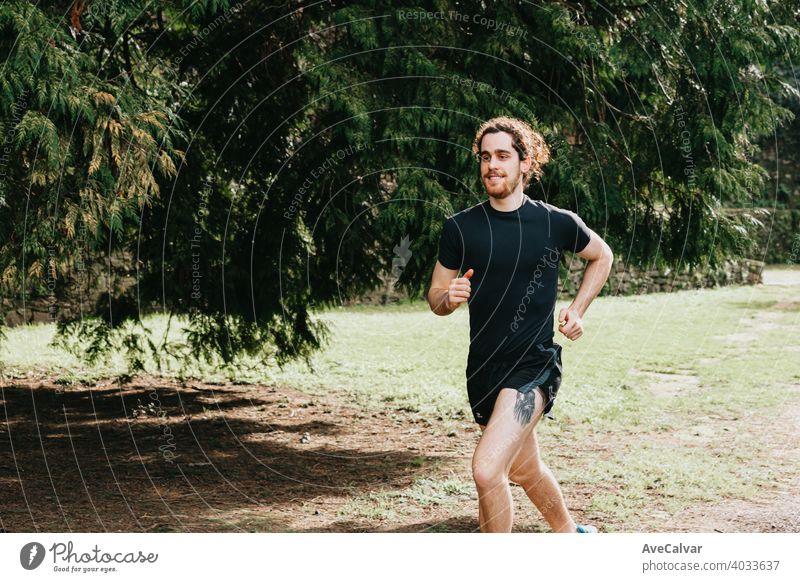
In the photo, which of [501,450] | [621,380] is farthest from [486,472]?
[621,380]

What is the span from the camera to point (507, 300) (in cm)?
459

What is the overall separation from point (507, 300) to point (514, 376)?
0.38 metres

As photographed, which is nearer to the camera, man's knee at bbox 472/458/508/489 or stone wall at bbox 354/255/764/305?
man's knee at bbox 472/458/508/489

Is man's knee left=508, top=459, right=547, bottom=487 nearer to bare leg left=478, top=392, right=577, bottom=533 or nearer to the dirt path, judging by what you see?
bare leg left=478, top=392, right=577, bottom=533

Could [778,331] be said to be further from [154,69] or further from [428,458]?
[154,69]

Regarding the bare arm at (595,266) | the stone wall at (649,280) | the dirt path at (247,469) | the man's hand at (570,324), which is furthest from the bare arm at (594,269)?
the stone wall at (649,280)

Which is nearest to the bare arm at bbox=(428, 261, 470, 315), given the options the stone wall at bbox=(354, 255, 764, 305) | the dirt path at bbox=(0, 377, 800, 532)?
the dirt path at bbox=(0, 377, 800, 532)

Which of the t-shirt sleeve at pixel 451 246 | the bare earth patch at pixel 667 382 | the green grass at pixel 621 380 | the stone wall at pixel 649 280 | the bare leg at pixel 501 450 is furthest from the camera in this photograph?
the stone wall at pixel 649 280

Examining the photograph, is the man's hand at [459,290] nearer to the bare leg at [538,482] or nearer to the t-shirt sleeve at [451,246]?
the t-shirt sleeve at [451,246]

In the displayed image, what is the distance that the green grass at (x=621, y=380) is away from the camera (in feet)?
25.0

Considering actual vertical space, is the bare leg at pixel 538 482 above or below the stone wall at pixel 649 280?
below

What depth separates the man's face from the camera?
4672 millimetres

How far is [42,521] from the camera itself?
656cm

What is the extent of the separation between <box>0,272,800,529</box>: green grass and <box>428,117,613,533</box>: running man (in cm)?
232
